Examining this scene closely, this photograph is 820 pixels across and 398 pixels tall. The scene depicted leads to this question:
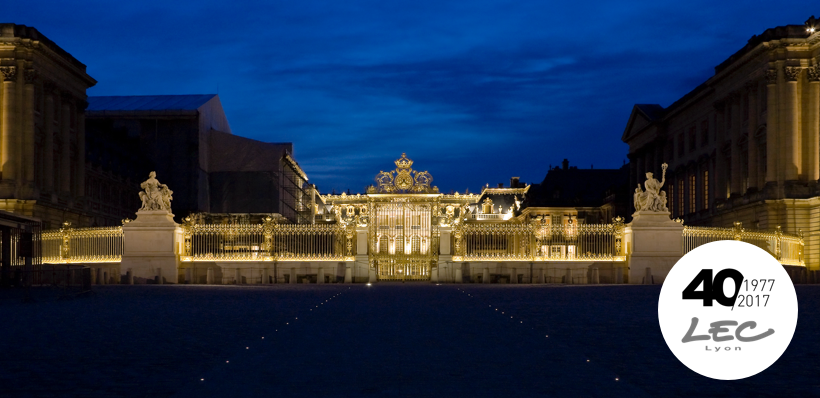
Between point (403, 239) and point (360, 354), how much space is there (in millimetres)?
27346

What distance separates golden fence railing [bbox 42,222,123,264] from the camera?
35969 mm

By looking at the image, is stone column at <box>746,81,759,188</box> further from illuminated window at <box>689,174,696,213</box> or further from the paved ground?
the paved ground

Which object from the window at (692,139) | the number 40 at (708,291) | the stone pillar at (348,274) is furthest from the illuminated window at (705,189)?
the number 40 at (708,291)

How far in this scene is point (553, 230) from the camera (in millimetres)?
39844

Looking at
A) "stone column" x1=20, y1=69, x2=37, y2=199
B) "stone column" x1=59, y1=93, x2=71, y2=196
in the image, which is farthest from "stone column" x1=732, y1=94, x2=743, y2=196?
"stone column" x1=20, y1=69, x2=37, y2=199

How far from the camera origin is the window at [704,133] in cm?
6372

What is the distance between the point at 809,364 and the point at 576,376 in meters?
2.89

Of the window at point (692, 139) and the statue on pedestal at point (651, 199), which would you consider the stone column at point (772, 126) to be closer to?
the window at point (692, 139)

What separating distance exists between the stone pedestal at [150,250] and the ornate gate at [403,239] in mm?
7920

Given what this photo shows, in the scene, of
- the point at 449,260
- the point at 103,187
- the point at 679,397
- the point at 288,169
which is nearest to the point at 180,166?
the point at 103,187

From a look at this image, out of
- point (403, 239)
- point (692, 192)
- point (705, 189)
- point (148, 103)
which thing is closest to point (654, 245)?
point (403, 239)

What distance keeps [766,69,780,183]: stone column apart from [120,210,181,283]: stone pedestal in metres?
31.6

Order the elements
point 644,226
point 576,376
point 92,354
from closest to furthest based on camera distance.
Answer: point 576,376 → point 92,354 → point 644,226

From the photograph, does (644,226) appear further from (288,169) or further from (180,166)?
(288,169)
